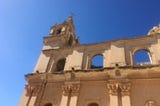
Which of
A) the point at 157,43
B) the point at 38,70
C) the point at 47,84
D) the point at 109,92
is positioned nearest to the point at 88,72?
the point at 109,92

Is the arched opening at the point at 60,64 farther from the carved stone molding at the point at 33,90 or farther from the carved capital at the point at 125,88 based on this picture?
the carved capital at the point at 125,88

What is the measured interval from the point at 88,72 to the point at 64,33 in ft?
23.8

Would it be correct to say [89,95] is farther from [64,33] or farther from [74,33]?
[74,33]

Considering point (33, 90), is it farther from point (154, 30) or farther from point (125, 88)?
point (154, 30)

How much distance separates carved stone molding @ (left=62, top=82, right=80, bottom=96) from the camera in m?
16.0

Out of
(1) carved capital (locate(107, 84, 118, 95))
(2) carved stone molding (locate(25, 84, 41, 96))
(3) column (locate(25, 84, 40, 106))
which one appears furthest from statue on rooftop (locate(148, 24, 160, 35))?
(3) column (locate(25, 84, 40, 106))

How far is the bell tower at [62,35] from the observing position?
857 inches

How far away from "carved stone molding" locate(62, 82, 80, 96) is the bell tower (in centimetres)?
573

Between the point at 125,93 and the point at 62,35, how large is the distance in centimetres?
1016

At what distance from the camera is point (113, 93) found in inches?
586

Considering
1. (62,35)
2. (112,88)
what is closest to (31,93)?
(112,88)

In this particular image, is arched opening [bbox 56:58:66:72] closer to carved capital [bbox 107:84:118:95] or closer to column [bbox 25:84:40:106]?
column [bbox 25:84:40:106]

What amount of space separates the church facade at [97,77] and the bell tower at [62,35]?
1.09 m

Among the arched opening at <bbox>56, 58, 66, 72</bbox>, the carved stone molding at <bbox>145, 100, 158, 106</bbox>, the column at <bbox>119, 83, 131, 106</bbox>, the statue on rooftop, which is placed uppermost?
the statue on rooftop
